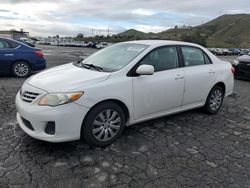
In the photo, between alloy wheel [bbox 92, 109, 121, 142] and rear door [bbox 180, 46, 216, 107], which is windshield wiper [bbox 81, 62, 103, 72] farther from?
rear door [bbox 180, 46, 216, 107]

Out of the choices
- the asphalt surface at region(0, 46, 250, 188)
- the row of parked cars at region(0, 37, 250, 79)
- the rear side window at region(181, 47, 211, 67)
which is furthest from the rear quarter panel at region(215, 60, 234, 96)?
the row of parked cars at region(0, 37, 250, 79)

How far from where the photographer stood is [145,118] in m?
4.29

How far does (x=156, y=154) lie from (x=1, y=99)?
4.07m

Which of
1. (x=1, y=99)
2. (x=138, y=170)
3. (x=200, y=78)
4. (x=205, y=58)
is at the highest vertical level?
(x=205, y=58)

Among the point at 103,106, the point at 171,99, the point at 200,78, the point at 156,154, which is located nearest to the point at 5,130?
the point at 103,106

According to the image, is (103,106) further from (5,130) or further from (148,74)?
(5,130)

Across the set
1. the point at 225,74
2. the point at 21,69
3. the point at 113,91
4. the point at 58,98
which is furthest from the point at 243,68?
the point at 58,98

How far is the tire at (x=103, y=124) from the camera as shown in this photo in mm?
3607

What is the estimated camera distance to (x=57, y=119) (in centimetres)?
336

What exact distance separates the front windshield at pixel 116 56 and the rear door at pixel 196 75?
39.3 inches

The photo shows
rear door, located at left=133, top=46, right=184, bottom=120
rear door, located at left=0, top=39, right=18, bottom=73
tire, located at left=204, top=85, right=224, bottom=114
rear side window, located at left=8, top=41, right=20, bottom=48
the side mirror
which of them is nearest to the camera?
the side mirror

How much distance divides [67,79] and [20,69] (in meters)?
5.85

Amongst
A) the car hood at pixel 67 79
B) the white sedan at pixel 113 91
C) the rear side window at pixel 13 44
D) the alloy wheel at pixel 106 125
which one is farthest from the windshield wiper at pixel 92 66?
the rear side window at pixel 13 44

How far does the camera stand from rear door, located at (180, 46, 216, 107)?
487cm
